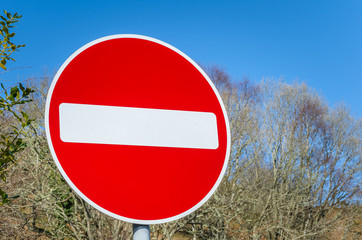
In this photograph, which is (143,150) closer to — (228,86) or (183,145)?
(183,145)

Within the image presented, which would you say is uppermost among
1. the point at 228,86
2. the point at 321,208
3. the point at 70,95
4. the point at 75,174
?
the point at 228,86

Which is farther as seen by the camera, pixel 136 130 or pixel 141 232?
pixel 136 130

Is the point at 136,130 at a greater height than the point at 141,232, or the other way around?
the point at 136,130

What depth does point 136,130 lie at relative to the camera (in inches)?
45.7

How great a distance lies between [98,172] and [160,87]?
14.1 inches

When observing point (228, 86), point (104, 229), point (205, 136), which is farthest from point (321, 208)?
point (205, 136)

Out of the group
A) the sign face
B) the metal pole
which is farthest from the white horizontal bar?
the metal pole

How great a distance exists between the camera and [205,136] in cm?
127

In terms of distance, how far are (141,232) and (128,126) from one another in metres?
0.32

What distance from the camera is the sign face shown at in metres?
1.11

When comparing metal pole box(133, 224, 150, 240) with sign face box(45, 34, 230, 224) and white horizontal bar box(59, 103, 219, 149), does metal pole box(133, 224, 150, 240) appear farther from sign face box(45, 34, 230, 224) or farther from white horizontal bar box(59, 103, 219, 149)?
white horizontal bar box(59, 103, 219, 149)

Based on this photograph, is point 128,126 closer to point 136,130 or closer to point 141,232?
point 136,130

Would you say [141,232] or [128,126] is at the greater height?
[128,126]

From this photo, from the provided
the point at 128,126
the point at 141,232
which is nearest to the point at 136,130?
the point at 128,126
